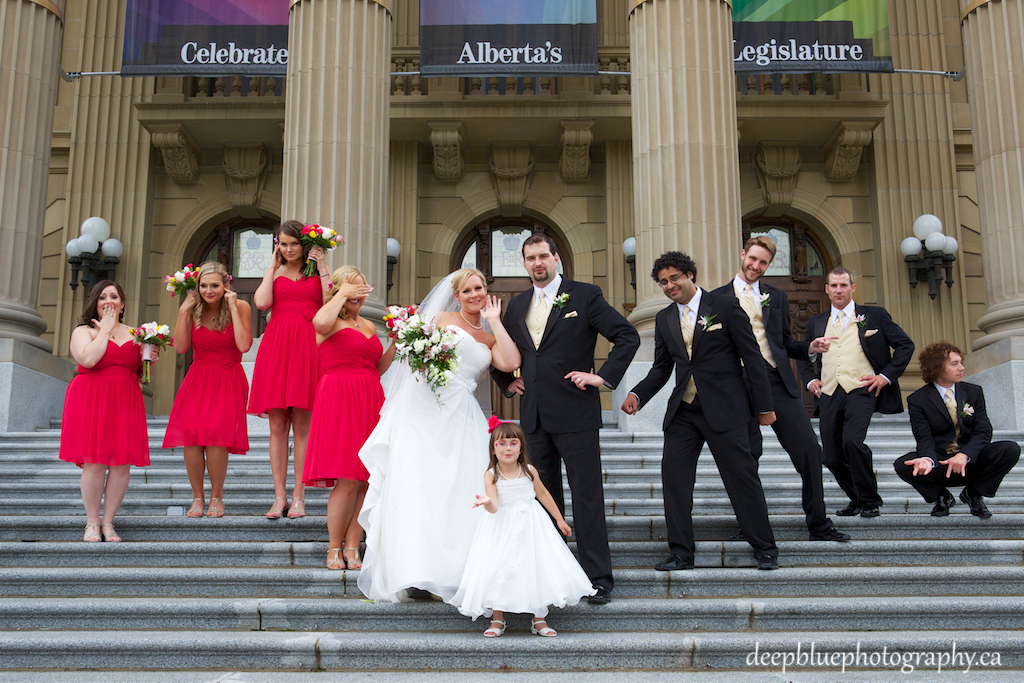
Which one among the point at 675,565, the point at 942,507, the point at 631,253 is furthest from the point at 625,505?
the point at 631,253

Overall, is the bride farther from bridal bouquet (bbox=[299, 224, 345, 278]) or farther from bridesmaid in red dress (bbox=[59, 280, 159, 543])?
bridesmaid in red dress (bbox=[59, 280, 159, 543])

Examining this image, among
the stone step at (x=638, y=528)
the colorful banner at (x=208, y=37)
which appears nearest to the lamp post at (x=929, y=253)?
the stone step at (x=638, y=528)

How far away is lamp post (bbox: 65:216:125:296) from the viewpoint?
13875mm

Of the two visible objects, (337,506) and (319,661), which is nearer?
(319,661)

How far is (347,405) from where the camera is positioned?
5.59 meters

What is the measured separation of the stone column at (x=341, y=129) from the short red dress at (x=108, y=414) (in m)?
4.09

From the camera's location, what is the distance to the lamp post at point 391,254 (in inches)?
555

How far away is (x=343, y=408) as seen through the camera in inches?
219

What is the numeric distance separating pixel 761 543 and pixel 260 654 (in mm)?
3017

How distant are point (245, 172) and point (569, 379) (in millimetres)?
11801

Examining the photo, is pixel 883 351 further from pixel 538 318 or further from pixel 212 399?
pixel 212 399

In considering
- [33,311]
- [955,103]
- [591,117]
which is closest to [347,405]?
[33,311]

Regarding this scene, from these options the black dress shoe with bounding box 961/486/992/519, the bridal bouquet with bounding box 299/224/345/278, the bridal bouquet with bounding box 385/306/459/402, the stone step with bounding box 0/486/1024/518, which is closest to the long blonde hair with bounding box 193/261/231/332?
the bridal bouquet with bounding box 299/224/345/278

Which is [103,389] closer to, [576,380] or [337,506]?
Answer: [337,506]
